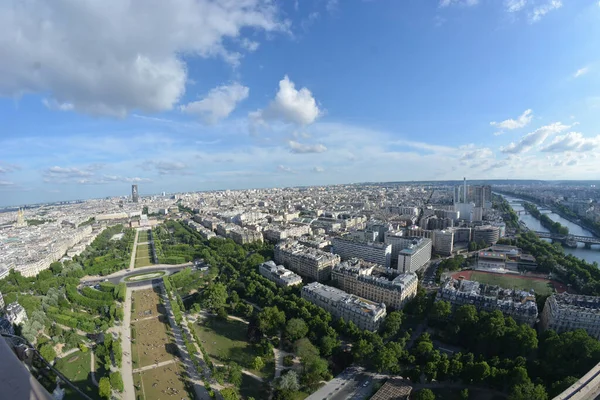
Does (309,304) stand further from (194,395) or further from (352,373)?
(194,395)

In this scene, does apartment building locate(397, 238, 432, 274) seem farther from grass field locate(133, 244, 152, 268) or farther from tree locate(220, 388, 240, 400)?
grass field locate(133, 244, 152, 268)

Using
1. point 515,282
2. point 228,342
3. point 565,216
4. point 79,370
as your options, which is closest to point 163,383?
point 228,342

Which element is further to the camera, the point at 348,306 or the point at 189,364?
the point at 348,306

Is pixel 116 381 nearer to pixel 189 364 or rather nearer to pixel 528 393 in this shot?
pixel 189 364

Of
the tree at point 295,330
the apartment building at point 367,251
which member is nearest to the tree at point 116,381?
Result: the tree at point 295,330

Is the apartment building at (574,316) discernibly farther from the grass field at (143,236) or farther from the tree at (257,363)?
the grass field at (143,236)

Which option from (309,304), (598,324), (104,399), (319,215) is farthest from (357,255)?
(319,215)
